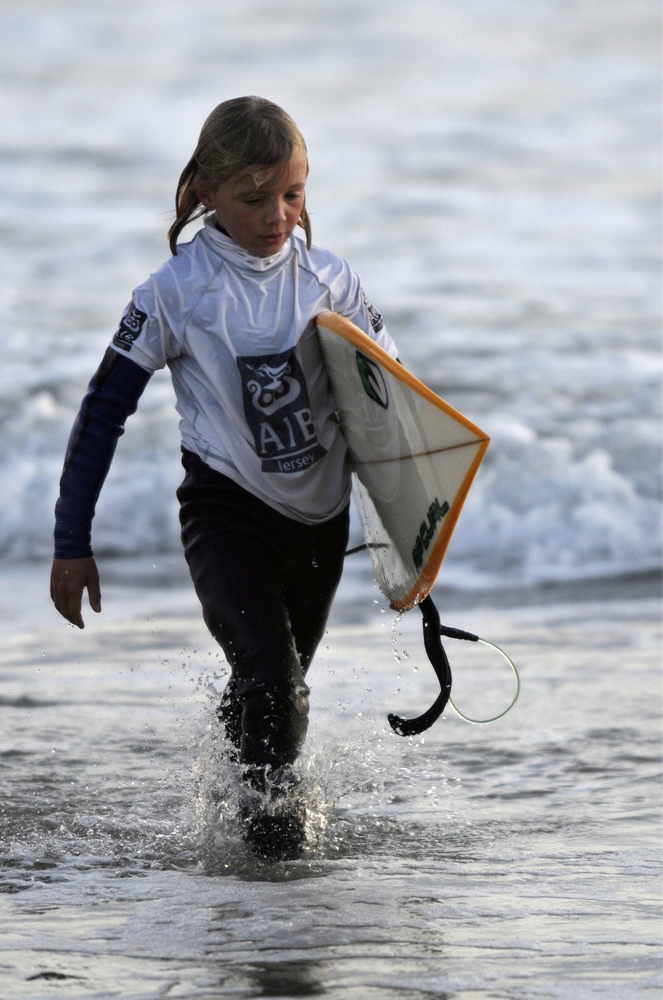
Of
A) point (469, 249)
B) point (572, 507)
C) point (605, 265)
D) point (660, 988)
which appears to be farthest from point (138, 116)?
point (660, 988)

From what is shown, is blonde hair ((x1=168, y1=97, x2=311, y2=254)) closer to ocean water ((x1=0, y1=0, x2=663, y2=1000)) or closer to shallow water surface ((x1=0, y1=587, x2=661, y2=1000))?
ocean water ((x1=0, y1=0, x2=663, y2=1000))

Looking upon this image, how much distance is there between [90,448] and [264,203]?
0.61 m

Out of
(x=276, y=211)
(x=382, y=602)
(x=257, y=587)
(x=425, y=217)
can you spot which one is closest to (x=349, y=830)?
(x=257, y=587)

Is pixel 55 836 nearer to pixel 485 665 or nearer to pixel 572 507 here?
pixel 485 665

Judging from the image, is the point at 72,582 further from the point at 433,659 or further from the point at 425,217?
the point at 425,217

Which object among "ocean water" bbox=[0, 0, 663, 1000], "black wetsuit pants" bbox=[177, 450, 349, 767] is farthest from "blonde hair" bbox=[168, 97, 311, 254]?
"black wetsuit pants" bbox=[177, 450, 349, 767]

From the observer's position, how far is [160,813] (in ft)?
13.7

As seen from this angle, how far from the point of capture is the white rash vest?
3.53 meters

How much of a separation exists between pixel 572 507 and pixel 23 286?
6.41 metres

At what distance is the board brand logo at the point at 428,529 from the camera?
3.68m

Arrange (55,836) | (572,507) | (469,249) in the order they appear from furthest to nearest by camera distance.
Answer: (469,249) < (572,507) < (55,836)

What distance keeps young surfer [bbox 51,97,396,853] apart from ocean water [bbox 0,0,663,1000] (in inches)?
10.0

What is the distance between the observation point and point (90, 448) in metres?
3.58

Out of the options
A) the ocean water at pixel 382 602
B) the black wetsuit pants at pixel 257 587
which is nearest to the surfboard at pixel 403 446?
the black wetsuit pants at pixel 257 587
